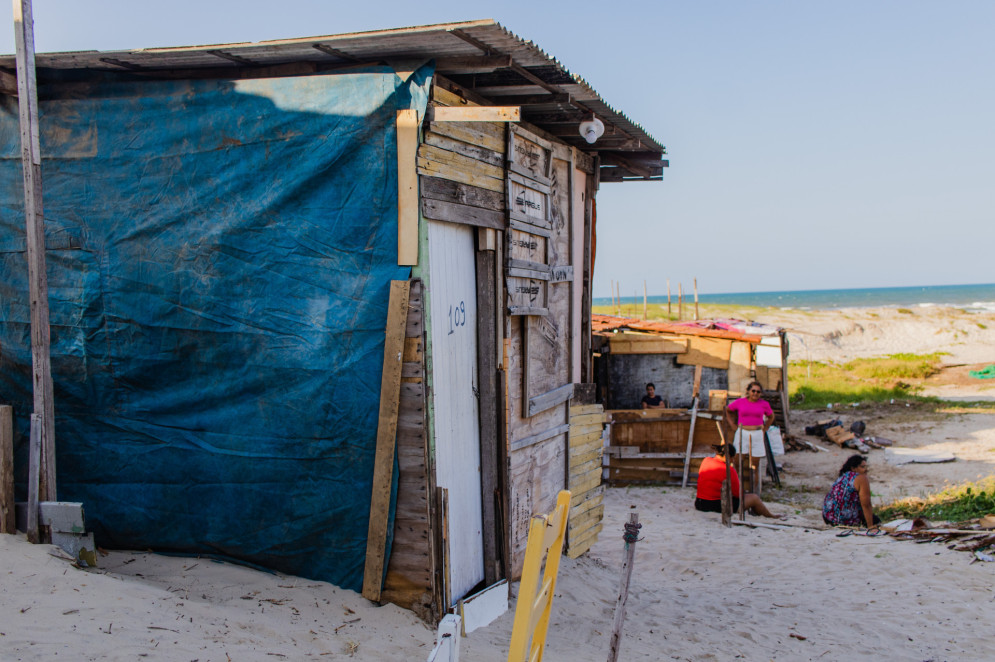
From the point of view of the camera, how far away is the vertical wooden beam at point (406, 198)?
16.6 ft

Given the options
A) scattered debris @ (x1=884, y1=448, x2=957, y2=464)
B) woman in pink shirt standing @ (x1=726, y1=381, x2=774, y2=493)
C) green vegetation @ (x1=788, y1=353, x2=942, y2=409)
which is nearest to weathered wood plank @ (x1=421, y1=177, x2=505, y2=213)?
woman in pink shirt standing @ (x1=726, y1=381, x2=774, y2=493)

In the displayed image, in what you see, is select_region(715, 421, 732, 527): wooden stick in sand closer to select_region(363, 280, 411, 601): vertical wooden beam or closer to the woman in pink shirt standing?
the woman in pink shirt standing

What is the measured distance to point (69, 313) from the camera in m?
5.55

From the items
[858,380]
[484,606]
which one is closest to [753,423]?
[484,606]

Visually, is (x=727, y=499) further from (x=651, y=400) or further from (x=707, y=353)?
(x=707, y=353)

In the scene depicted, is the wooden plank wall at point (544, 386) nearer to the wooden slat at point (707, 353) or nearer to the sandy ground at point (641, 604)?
the sandy ground at point (641, 604)

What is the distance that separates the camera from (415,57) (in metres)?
5.11

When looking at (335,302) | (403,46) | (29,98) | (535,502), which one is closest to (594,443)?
(535,502)

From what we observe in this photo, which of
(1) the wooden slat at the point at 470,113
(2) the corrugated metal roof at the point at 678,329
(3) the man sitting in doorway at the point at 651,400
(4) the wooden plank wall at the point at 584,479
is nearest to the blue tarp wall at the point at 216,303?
Answer: (1) the wooden slat at the point at 470,113

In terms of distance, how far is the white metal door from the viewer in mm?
5348

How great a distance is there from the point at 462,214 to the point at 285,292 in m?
1.42

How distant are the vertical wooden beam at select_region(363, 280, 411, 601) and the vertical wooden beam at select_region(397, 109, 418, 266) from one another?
0.71 feet

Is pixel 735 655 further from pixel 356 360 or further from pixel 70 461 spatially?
pixel 70 461

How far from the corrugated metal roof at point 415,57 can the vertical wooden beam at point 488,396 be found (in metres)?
1.20
